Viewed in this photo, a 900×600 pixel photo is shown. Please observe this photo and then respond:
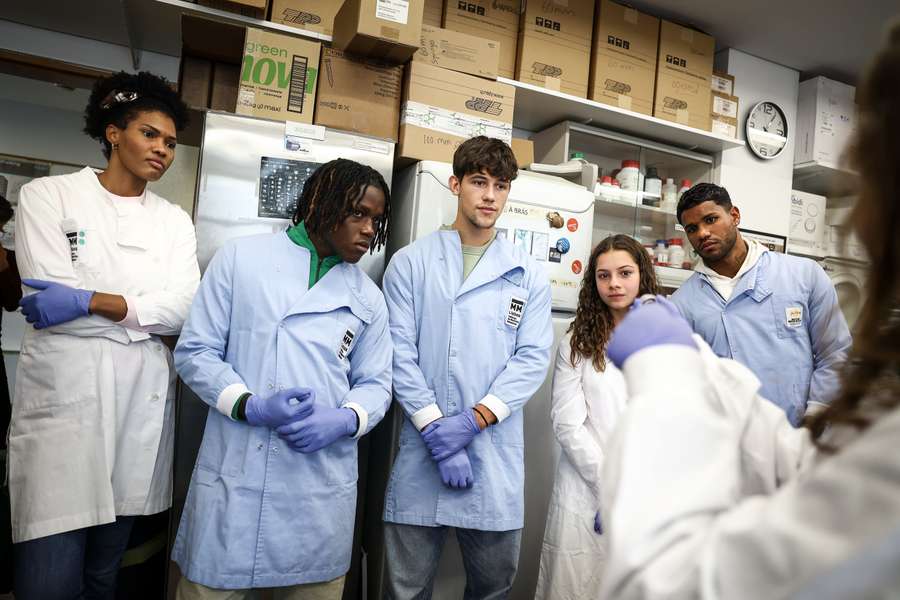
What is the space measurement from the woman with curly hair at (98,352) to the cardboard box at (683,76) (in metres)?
2.41

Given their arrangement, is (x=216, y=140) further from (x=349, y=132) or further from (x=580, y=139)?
(x=580, y=139)

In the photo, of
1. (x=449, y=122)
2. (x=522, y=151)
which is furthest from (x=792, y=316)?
(x=449, y=122)

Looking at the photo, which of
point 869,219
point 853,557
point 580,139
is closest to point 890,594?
point 853,557

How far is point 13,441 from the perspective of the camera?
1474 mm

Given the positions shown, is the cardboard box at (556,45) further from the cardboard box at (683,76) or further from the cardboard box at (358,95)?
the cardboard box at (358,95)

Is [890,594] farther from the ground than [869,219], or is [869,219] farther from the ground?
[869,219]

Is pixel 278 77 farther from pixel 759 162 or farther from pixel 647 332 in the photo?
pixel 759 162

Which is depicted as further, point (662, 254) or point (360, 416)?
point (662, 254)

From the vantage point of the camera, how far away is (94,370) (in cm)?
150

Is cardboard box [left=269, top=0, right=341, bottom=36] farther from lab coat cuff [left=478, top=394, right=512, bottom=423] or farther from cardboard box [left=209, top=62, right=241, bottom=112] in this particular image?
lab coat cuff [left=478, top=394, right=512, bottom=423]

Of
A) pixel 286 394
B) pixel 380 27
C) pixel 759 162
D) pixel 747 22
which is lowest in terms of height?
pixel 286 394

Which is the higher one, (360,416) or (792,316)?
(792,316)

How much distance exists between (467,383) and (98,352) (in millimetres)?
1001

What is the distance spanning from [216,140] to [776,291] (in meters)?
2.04
